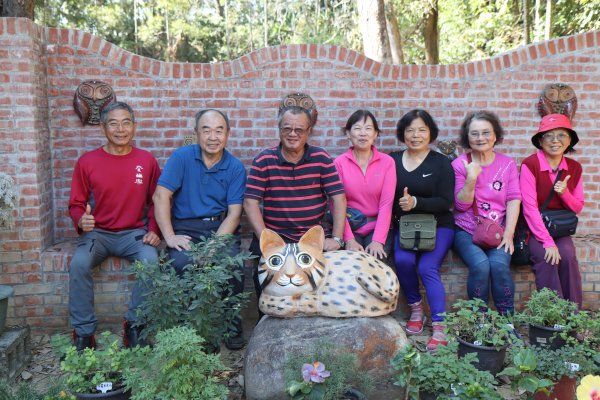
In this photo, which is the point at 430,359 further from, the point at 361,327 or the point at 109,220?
the point at 109,220

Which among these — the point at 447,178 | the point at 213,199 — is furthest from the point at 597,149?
the point at 213,199

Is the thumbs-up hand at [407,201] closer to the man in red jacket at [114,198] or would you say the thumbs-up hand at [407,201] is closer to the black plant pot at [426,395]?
the black plant pot at [426,395]

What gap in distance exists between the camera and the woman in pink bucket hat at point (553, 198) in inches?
164

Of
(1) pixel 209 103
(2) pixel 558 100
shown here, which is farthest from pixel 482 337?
(1) pixel 209 103

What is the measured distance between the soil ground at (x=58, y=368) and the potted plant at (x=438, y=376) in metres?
0.38

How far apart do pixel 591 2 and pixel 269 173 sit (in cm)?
838

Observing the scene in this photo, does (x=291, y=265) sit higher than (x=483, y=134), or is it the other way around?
(x=483, y=134)

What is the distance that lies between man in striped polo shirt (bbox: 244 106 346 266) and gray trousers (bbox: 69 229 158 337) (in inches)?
34.1

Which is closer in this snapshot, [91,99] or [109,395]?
[109,395]

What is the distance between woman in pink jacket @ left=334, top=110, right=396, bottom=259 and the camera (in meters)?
4.14

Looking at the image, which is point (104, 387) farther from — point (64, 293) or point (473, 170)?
point (473, 170)

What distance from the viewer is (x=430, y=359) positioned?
2805mm

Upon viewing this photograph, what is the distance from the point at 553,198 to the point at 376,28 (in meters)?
5.25

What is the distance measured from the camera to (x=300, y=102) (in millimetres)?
4750
